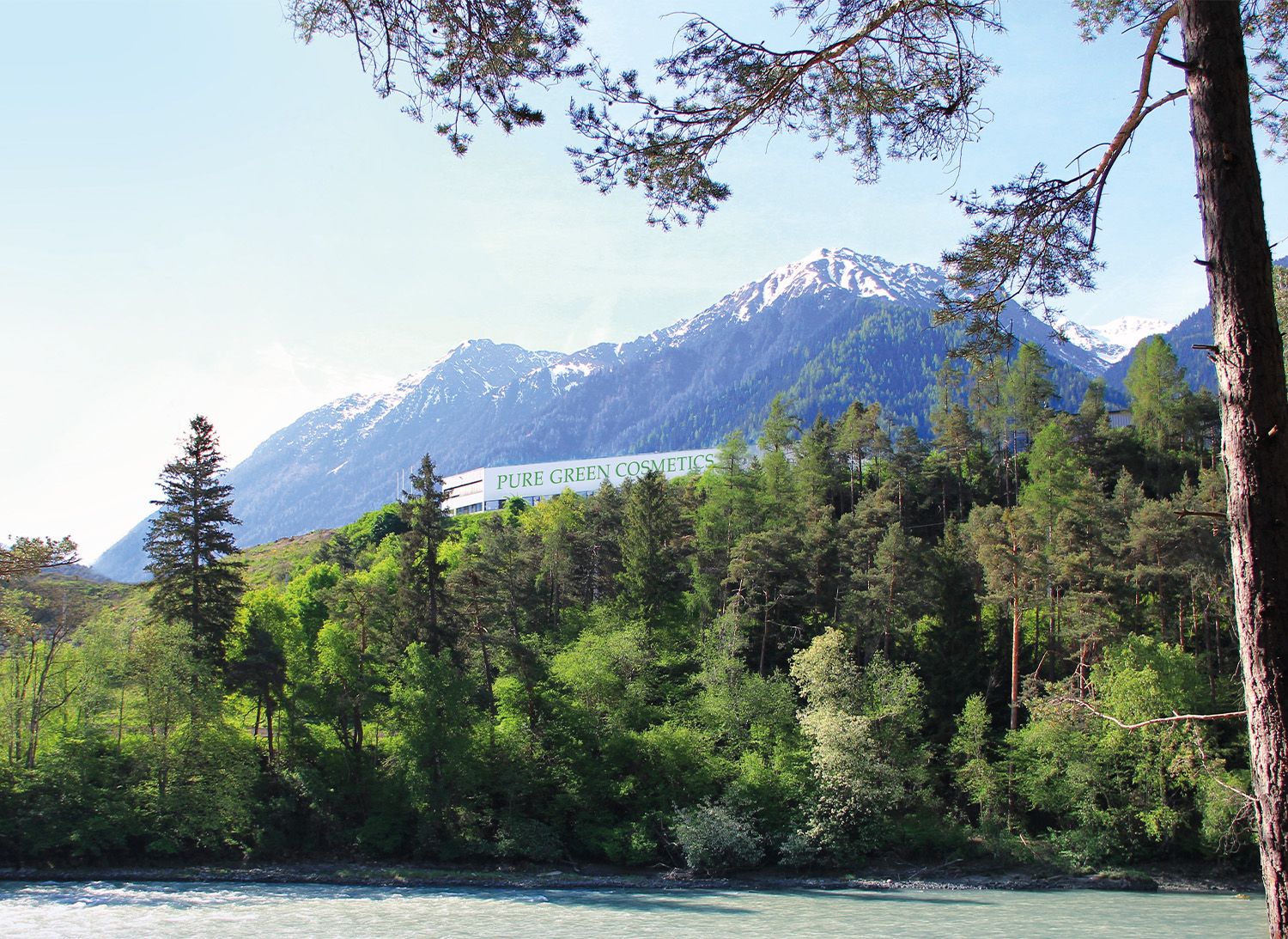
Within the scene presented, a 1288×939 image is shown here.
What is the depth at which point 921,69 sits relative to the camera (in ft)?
27.7

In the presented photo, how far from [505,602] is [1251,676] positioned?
142ft

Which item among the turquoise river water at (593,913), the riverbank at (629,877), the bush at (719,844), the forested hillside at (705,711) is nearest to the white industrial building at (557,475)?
the forested hillside at (705,711)

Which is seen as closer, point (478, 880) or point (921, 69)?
point (921, 69)

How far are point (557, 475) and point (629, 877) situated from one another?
66.1 m

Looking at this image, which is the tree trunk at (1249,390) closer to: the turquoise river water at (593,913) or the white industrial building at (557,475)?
the turquoise river water at (593,913)

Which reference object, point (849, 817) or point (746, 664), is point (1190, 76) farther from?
point (746, 664)

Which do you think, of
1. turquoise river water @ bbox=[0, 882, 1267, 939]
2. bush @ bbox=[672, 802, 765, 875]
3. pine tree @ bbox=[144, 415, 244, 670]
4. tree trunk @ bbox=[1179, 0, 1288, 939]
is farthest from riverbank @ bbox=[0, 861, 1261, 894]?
tree trunk @ bbox=[1179, 0, 1288, 939]

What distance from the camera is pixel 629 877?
35406 millimetres

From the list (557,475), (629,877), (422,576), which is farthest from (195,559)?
(557,475)

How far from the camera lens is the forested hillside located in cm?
3419

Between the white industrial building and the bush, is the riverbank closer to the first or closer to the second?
the bush

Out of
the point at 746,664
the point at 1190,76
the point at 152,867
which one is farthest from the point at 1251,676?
the point at 152,867

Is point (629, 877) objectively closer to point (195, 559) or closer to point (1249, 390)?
point (195, 559)

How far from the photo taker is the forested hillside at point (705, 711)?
34188mm
